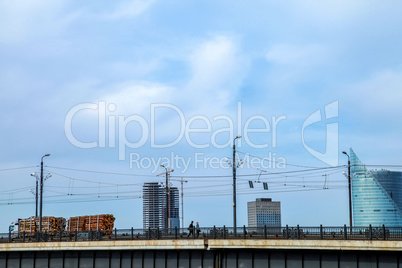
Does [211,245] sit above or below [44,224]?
below

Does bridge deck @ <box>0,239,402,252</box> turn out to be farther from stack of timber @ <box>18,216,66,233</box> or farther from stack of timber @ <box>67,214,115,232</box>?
stack of timber @ <box>18,216,66,233</box>

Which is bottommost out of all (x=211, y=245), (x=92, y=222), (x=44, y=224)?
(x=211, y=245)

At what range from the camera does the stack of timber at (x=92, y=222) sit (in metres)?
71.1

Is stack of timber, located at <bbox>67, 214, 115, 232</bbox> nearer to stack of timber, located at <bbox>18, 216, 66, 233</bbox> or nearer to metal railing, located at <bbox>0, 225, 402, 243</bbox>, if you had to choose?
stack of timber, located at <bbox>18, 216, 66, 233</bbox>

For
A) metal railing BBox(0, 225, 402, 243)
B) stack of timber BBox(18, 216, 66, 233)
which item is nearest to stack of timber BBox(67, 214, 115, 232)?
stack of timber BBox(18, 216, 66, 233)

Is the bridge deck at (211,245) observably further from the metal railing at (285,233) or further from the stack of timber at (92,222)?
the stack of timber at (92,222)

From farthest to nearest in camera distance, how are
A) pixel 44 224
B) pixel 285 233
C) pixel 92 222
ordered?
pixel 44 224, pixel 92 222, pixel 285 233

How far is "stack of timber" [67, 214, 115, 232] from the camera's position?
7112 centimetres

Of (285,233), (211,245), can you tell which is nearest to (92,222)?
(211,245)

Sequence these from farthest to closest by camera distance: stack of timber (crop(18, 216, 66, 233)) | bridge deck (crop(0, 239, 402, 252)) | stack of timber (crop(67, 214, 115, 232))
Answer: stack of timber (crop(18, 216, 66, 233)) < stack of timber (crop(67, 214, 115, 232)) < bridge deck (crop(0, 239, 402, 252))

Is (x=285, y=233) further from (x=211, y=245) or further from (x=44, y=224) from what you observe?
(x=44, y=224)

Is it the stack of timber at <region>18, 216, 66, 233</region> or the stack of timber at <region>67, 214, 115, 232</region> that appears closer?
the stack of timber at <region>67, 214, 115, 232</region>

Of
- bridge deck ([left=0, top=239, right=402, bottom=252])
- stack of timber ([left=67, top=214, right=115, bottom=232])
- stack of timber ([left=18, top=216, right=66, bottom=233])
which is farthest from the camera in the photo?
stack of timber ([left=18, top=216, right=66, bottom=233])

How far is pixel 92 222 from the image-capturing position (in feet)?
235
